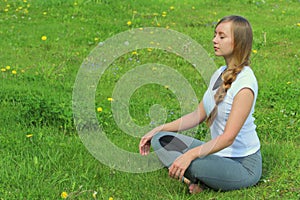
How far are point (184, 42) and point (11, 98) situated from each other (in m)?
2.77

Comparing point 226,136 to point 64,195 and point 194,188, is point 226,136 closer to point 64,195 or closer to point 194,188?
point 194,188

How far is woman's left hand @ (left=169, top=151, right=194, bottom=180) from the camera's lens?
3.43m

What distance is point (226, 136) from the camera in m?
3.40

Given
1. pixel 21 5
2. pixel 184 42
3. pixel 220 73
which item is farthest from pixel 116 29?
pixel 220 73

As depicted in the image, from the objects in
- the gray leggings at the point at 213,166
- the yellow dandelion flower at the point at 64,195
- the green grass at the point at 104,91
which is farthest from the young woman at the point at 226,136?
the yellow dandelion flower at the point at 64,195

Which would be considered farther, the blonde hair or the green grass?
the green grass

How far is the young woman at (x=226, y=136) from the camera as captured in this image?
3.43 meters

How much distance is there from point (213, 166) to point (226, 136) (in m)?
0.26

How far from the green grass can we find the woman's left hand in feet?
0.82

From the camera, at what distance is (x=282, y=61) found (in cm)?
686

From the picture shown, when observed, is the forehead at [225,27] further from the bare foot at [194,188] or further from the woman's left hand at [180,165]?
the bare foot at [194,188]

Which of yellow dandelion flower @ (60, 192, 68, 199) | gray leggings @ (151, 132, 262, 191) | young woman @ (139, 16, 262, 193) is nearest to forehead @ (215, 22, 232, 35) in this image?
young woman @ (139, 16, 262, 193)

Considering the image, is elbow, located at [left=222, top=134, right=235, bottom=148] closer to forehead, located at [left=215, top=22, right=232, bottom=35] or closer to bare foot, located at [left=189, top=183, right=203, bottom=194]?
bare foot, located at [left=189, top=183, right=203, bottom=194]

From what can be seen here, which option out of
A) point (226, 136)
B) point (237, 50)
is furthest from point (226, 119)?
point (237, 50)
